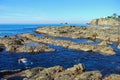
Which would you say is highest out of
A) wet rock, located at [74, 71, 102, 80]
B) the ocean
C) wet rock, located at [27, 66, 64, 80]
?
wet rock, located at [27, 66, 64, 80]

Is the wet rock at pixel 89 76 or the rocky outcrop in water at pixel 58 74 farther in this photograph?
the rocky outcrop in water at pixel 58 74

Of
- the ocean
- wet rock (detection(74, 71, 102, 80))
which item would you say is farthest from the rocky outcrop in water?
the ocean

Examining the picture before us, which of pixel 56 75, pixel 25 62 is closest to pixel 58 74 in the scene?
pixel 56 75

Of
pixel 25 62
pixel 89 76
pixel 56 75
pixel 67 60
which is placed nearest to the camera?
pixel 89 76

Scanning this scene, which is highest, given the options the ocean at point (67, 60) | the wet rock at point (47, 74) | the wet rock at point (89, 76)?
the wet rock at point (47, 74)

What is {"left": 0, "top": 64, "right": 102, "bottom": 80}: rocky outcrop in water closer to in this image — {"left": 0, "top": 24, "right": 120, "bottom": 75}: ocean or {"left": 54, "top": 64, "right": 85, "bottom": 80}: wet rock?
{"left": 54, "top": 64, "right": 85, "bottom": 80}: wet rock

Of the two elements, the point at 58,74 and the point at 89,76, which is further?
the point at 58,74

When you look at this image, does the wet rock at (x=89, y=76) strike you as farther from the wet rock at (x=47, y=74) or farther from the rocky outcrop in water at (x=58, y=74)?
the wet rock at (x=47, y=74)

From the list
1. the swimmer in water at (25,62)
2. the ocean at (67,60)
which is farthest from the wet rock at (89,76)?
the swimmer in water at (25,62)

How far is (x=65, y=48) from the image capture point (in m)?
77.6

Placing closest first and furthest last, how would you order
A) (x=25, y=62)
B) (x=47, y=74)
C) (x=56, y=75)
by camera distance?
(x=56, y=75)
(x=47, y=74)
(x=25, y=62)

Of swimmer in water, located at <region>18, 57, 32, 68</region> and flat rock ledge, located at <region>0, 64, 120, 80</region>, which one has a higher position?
flat rock ledge, located at <region>0, 64, 120, 80</region>

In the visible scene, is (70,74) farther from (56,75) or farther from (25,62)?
(25,62)

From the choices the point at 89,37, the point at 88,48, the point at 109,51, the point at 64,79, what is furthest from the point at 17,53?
the point at 89,37
